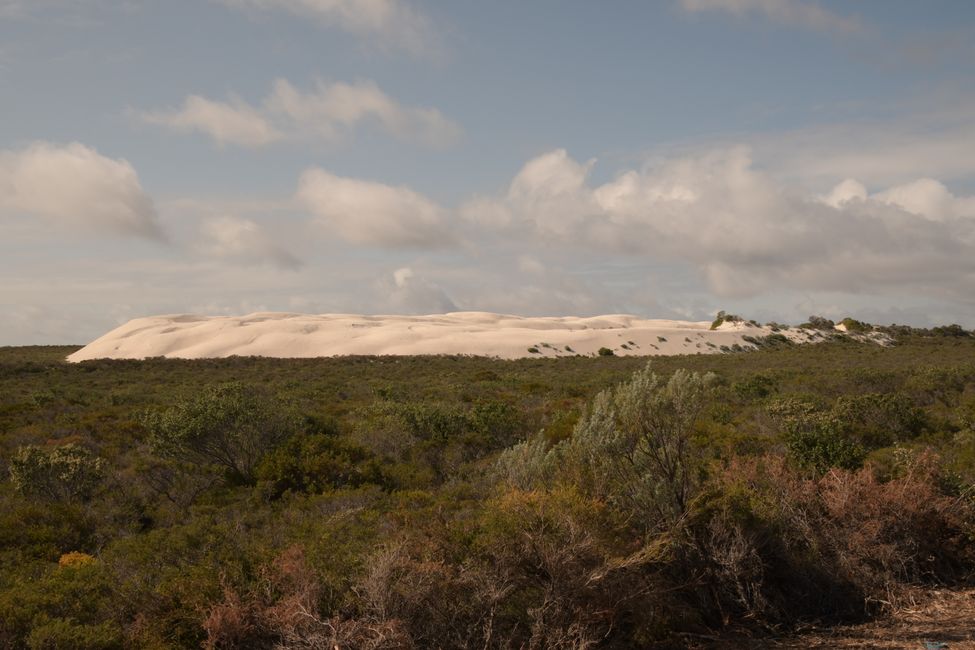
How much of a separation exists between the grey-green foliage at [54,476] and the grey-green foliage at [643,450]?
8372mm

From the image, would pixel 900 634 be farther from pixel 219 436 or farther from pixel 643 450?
pixel 219 436

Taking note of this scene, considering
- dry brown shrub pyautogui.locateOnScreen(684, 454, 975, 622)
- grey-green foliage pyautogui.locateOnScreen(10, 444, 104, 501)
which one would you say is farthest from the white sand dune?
dry brown shrub pyautogui.locateOnScreen(684, 454, 975, 622)

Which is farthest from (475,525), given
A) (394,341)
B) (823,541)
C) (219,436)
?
(394,341)

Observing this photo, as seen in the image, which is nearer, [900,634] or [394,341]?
[900,634]

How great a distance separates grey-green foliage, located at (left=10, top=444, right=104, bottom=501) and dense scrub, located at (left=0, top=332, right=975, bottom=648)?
40 mm

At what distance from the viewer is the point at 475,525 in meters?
7.36

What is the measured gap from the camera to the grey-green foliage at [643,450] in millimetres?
8008

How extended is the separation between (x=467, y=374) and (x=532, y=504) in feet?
89.2

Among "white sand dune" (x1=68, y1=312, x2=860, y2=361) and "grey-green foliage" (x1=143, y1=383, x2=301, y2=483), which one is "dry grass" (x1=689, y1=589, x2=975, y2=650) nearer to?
"grey-green foliage" (x1=143, y1=383, x2=301, y2=483)

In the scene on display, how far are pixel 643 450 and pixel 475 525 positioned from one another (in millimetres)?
2509

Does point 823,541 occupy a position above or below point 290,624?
below

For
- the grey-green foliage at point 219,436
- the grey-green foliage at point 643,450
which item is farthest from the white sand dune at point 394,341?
the grey-green foliage at point 643,450

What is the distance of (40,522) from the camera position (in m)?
9.29

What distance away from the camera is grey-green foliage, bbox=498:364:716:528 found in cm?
801
